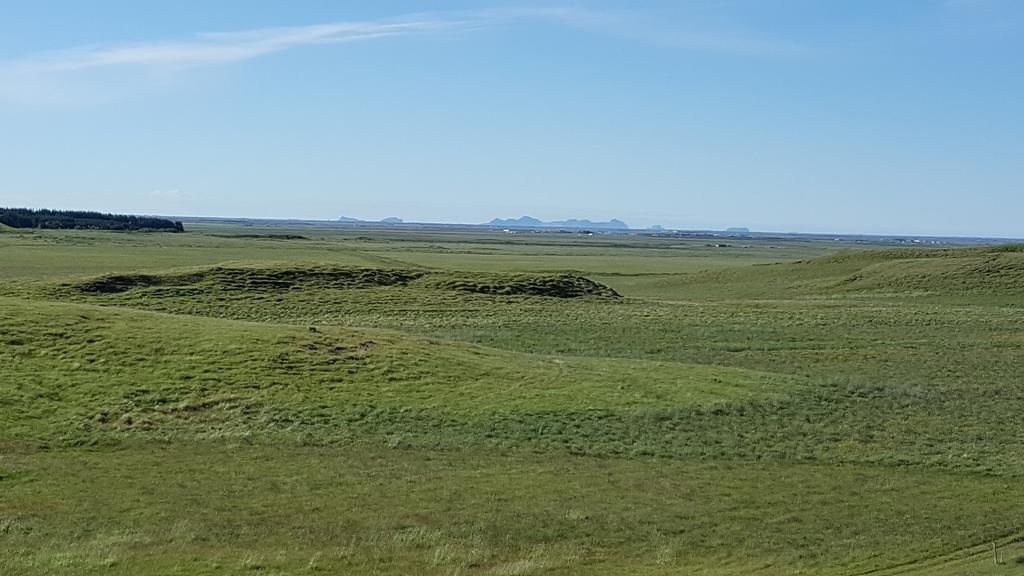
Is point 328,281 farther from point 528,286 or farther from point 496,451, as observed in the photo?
point 496,451

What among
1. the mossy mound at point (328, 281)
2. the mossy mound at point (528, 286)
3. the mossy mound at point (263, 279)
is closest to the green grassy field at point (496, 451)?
the mossy mound at point (528, 286)

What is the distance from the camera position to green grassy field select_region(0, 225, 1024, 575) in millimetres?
17281

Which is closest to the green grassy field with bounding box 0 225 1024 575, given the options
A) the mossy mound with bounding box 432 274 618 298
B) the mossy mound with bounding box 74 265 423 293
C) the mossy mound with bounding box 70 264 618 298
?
the mossy mound with bounding box 432 274 618 298

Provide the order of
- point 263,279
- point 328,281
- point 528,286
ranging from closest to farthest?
1. point 263,279
2. point 328,281
3. point 528,286

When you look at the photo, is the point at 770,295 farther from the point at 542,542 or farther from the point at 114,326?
the point at 542,542

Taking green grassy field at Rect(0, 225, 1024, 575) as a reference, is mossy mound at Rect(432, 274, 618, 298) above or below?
above

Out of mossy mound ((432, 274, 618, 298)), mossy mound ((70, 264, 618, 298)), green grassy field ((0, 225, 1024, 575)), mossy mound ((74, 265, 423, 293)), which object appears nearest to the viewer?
green grassy field ((0, 225, 1024, 575))

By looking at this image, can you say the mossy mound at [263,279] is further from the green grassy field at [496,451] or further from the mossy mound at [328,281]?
the green grassy field at [496,451]

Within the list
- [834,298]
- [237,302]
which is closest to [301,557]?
[237,302]

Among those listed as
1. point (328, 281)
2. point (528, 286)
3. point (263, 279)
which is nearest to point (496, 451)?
point (263, 279)

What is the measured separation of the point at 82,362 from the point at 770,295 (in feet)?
222

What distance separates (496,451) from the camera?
976 inches

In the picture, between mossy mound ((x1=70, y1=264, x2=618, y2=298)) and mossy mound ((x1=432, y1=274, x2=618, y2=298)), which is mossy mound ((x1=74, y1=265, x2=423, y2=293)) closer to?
mossy mound ((x1=70, y1=264, x2=618, y2=298))

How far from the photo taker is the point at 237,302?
201ft
